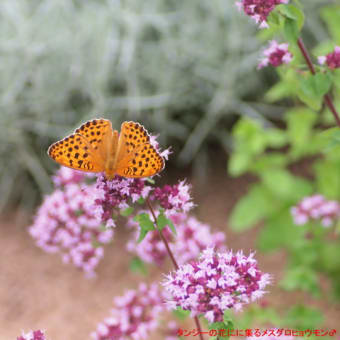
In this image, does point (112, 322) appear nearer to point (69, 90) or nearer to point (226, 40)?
point (69, 90)

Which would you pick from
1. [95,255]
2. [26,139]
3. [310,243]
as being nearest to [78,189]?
[95,255]

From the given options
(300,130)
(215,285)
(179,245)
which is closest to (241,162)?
(300,130)

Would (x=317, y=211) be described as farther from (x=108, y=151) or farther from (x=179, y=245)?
(x=108, y=151)

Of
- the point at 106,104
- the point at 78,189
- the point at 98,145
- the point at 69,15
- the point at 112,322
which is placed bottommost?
the point at 112,322

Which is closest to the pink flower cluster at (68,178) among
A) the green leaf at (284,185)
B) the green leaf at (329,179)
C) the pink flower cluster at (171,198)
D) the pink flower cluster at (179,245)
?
the pink flower cluster at (179,245)

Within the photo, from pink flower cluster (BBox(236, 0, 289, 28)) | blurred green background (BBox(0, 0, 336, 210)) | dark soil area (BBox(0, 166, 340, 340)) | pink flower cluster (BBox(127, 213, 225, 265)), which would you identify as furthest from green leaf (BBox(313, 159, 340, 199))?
pink flower cluster (BBox(236, 0, 289, 28))

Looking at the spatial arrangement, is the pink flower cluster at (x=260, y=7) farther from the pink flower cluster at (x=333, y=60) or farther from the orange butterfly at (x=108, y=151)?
the orange butterfly at (x=108, y=151)

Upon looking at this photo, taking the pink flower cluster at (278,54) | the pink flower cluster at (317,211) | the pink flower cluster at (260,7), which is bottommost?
the pink flower cluster at (260,7)
